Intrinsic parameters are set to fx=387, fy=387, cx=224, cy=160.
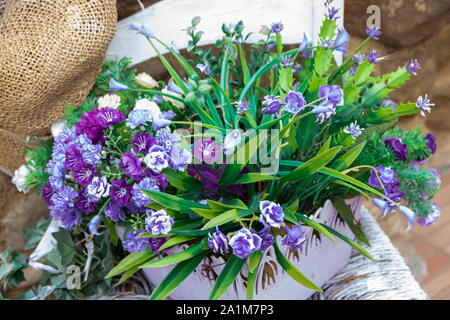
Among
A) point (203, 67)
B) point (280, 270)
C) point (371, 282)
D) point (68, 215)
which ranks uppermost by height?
point (203, 67)

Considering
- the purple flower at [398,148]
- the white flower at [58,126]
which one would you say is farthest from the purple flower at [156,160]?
the purple flower at [398,148]

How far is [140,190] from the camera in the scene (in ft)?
1.96

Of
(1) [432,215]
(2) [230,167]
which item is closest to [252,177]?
(2) [230,167]

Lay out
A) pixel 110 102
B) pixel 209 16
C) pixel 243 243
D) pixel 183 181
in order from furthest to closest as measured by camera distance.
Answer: pixel 209 16, pixel 110 102, pixel 183 181, pixel 243 243

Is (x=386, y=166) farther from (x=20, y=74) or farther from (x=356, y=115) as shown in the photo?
(x=20, y=74)

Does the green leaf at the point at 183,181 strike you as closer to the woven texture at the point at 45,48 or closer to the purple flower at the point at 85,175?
the purple flower at the point at 85,175

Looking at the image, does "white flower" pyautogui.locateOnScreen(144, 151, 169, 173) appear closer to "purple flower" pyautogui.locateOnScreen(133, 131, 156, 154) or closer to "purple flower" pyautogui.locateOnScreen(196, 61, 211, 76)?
"purple flower" pyautogui.locateOnScreen(133, 131, 156, 154)

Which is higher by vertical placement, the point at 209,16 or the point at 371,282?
the point at 209,16

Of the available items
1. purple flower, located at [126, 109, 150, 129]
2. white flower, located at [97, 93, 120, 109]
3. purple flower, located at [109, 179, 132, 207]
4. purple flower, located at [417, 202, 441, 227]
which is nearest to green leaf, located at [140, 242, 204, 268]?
purple flower, located at [109, 179, 132, 207]

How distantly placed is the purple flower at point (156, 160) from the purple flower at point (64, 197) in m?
0.16

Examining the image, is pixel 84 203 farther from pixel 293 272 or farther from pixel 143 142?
pixel 293 272

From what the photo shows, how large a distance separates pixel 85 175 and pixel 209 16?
1.67ft

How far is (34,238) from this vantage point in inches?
35.9
